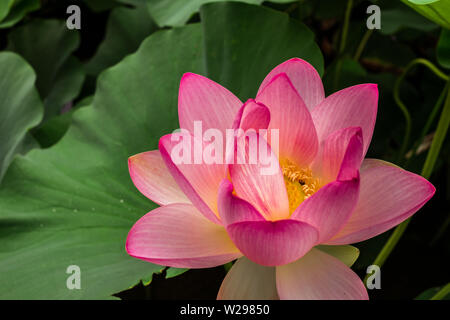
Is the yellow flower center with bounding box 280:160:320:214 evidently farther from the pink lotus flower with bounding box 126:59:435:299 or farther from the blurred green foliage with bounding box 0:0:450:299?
the blurred green foliage with bounding box 0:0:450:299

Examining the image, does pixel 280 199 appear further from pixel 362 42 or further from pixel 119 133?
pixel 362 42

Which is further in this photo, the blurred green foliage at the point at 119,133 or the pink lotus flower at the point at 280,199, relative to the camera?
the blurred green foliage at the point at 119,133

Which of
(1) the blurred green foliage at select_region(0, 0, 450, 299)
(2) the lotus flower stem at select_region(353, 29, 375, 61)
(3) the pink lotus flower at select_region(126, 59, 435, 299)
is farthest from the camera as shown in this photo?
(2) the lotus flower stem at select_region(353, 29, 375, 61)

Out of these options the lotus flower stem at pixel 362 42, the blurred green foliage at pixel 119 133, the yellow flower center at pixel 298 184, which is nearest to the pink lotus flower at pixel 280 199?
the yellow flower center at pixel 298 184

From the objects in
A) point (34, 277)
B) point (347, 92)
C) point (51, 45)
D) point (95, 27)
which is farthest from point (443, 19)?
point (95, 27)

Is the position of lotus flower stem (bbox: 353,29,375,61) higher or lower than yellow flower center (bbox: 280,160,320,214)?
higher

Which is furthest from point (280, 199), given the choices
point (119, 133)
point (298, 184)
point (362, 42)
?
point (362, 42)

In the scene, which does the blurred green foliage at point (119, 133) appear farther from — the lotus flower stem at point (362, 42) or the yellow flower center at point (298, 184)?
the yellow flower center at point (298, 184)

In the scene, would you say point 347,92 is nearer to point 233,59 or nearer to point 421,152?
point 233,59

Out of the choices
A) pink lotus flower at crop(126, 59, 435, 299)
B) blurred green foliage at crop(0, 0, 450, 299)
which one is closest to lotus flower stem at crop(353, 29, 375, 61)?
blurred green foliage at crop(0, 0, 450, 299)
